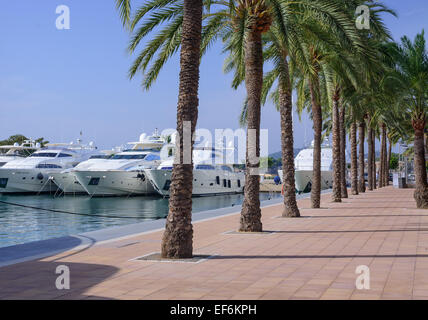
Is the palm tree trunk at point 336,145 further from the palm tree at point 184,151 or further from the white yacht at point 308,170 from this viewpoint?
the white yacht at point 308,170

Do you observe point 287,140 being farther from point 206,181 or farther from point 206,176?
point 206,181

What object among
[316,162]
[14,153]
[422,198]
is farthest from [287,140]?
[14,153]

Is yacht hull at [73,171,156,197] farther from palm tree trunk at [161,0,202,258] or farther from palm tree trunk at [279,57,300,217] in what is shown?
palm tree trunk at [161,0,202,258]

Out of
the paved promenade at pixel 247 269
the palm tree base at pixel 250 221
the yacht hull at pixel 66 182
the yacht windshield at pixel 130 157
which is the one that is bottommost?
the paved promenade at pixel 247 269

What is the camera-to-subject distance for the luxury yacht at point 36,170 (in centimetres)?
4934

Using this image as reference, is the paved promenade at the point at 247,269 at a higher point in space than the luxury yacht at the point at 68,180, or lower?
lower

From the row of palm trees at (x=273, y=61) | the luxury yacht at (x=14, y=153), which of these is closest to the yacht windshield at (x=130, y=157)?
the luxury yacht at (x=14, y=153)

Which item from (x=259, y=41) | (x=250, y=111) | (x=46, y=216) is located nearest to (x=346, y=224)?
(x=250, y=111)

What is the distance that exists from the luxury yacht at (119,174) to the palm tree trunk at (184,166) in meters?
37.1

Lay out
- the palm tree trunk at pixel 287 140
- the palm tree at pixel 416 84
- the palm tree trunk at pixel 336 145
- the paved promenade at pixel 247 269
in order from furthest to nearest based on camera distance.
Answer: the palm tree trunk at pixel 336 145 < the palm tree at pixel 416 84 < the palm tree trunk at pixel 287 140 < the paved promenade at pixel 247 269

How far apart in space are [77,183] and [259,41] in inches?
1559

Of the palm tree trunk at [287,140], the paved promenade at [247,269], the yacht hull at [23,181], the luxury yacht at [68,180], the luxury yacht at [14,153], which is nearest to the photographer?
the paved promenade at [247,269]

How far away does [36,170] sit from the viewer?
50.4 metres
